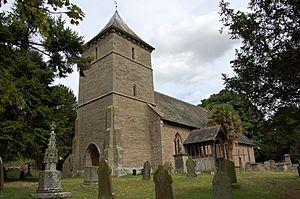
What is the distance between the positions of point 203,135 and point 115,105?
895cm

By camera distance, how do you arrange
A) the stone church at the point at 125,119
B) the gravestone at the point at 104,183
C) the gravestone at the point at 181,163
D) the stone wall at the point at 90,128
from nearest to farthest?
the gravestone at the point at 104,183
the gravestone at the point at 181,163
the stone church at the point at 125,119
the stone wall at the point at 90,128

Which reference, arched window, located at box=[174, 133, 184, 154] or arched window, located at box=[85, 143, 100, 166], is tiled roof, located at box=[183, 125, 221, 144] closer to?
arched window, located at box=[174, 133, 184, 154]

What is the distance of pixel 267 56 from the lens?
9.26 meters

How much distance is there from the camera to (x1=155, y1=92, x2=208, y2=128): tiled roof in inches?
1109

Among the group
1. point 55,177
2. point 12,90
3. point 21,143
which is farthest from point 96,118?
point 12,90

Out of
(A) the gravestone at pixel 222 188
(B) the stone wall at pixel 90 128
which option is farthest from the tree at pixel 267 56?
(B) the stone wall at pixel 90 128

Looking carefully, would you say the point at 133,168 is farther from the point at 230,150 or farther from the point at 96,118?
the point at 230,150

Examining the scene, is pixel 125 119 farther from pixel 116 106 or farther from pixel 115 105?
pixel 115 105

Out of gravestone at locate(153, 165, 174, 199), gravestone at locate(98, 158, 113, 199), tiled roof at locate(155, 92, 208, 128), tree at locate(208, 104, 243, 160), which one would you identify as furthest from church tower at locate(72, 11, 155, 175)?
gravestone at locate(153, 165, 174, 199)

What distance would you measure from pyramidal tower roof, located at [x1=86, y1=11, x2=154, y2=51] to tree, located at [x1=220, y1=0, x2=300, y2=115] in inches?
704

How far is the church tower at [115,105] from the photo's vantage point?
2298 cm

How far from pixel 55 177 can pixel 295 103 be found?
911 centimetres

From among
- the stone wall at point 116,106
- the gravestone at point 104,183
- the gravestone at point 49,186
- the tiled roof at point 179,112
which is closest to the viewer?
the gravestone at point 104,183

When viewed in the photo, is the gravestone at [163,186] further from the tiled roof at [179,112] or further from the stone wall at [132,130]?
the tiled roof at [179,112]
